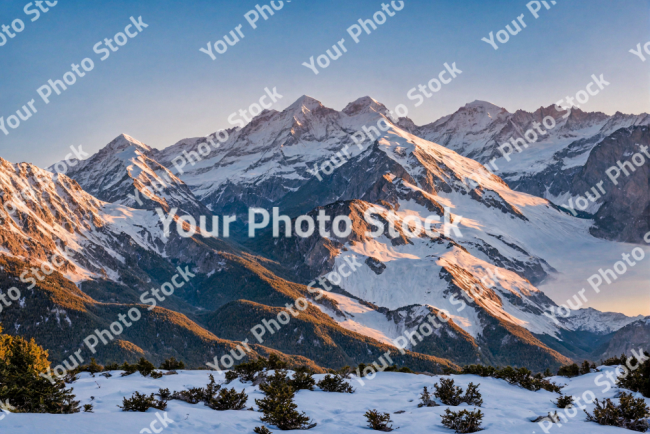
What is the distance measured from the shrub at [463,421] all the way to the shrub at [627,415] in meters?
7.42

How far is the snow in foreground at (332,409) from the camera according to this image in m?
28.9

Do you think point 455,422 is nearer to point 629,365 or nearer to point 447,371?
point 629,365

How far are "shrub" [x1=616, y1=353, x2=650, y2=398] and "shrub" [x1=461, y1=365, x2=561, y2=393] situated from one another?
523 centimetres

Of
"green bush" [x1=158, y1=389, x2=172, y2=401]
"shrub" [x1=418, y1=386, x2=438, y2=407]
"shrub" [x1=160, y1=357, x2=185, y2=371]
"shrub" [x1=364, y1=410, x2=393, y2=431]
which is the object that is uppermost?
"shrub" [x1=160, y1=357, x2=185, y2=371]

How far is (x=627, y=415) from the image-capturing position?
34.6 m

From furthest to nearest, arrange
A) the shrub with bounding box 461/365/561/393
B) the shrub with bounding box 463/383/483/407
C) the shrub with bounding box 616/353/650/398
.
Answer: the shrub with bounding box 461/365/561/393 → the shrub with bounding box 616/353/650/398 → the shrub with bounding box 463/383/483/407

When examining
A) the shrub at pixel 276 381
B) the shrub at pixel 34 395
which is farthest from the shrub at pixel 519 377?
the shrub at pixel 34 395

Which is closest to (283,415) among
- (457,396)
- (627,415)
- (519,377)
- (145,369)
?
(457,396)

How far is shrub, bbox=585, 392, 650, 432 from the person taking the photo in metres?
34.1

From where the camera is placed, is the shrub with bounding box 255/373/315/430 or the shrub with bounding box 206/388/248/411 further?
the shrub with bounding box 206/388/248/411

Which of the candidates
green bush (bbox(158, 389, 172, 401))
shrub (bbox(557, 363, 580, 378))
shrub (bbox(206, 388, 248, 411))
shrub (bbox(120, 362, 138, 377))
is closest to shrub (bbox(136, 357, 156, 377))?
shrub (bbox(120, 362, 138, 377))

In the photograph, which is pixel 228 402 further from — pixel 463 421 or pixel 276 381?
pixel 463 421

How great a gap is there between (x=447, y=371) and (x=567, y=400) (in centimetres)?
1914

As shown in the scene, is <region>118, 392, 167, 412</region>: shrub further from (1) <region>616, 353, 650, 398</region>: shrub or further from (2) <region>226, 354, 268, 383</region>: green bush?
(1) <region>616, 353, 650, 398</region>: shrub
